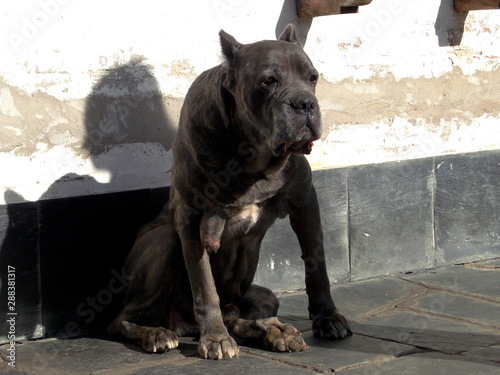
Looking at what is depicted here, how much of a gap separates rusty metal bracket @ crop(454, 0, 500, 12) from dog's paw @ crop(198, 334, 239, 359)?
3189mm

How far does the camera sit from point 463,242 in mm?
5949

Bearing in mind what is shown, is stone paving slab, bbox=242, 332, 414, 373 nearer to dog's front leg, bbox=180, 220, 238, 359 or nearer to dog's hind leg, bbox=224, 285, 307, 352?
dog's hind leg, bbox=224, 285, 307, 352

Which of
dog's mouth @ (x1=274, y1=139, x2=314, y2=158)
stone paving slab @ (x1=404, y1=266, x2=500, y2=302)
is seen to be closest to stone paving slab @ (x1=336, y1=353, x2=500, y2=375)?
dog's mouth @ (x1=274, y1=139, x2=314, y2=158)

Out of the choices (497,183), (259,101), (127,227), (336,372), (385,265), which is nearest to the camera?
(336,372)

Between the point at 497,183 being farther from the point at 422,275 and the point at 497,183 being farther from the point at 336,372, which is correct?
the point at 336,372

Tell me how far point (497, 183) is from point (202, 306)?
9.87 feet

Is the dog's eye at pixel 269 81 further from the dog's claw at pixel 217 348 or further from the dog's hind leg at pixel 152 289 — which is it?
the dog's claw at pixel 217 348

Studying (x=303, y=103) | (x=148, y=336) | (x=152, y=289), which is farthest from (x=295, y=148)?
(x=148, y=336)

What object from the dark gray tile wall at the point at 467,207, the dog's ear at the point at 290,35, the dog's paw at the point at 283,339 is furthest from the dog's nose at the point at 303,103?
the dark gray tile wall at the point at 467,207

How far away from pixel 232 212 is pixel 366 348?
3.23 feet

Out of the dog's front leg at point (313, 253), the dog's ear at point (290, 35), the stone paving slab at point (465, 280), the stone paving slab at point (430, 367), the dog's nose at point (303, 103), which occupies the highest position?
the dog's ear at point (290, 35)

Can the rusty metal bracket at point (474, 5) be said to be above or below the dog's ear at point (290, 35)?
above

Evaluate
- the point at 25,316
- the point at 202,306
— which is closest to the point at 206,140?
the point at 202,306

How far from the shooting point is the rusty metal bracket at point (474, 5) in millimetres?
5574
